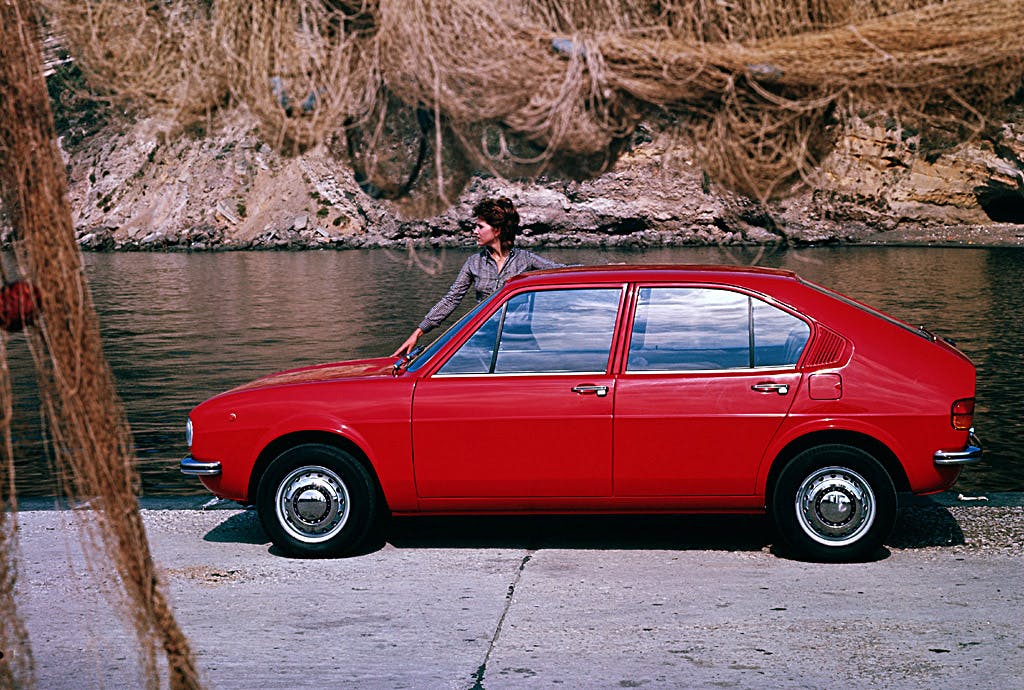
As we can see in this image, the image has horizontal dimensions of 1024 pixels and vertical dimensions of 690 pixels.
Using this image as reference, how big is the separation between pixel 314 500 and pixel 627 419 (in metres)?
1.60

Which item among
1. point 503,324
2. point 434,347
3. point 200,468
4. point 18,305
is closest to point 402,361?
point 434,347

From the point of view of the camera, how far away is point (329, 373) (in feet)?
23.0

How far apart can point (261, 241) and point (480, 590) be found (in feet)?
250

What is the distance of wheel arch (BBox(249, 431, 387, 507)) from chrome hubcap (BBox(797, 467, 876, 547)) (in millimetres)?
2056

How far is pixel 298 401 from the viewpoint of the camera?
6.61 meters

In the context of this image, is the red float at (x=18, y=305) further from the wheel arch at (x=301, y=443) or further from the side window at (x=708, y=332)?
the side window at (x=708, y=332)

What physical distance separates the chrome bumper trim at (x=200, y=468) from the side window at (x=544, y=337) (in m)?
1.24

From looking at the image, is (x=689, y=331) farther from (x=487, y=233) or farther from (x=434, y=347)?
(x=487, y=233)

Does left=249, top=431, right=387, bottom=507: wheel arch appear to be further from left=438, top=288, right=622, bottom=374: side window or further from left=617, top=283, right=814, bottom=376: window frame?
left=617, top=283, right=814, bottom=376: window frame

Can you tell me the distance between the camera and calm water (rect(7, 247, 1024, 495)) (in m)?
12.2

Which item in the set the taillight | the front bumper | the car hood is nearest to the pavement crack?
the car hood

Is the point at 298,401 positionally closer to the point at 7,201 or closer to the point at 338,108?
the point at 338,108

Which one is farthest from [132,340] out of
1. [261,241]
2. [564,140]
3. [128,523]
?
[261,241]

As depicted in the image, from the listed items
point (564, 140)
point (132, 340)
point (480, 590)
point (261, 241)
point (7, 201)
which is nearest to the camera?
point (7, 201)
